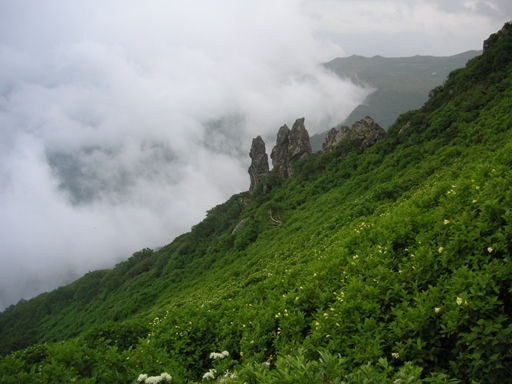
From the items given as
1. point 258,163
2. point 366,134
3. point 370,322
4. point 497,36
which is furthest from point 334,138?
point 370,322

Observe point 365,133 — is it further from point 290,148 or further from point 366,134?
point 290,148

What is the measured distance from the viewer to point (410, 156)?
2503cm

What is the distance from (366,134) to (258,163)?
86.7ft

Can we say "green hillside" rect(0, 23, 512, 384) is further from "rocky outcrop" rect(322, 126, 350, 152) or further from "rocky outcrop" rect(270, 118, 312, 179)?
"rocky outcrop" rect(270, 118, 312, 179)

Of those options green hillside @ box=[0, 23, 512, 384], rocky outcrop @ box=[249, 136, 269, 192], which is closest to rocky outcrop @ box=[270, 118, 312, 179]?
rocky outcrop @ box=[249, 136, 269, 192]

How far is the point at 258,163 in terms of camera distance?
199ft

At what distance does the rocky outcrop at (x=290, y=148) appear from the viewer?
53.3 metres

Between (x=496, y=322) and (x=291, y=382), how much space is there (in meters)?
2.32

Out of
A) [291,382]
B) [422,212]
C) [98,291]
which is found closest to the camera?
[291,382]

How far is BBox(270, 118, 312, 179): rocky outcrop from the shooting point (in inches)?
2098

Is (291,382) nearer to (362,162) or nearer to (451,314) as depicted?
(451,314)

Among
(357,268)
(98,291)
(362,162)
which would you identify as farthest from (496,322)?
(98,291)

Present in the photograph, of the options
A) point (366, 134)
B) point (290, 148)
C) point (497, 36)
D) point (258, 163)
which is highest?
point (258, 163)

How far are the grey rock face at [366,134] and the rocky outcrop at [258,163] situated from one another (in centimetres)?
2254
